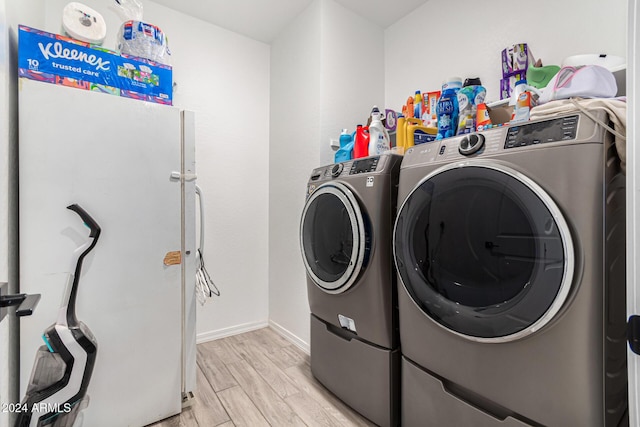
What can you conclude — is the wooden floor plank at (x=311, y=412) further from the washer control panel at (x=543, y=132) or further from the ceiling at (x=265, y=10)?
the ceiling at (x=265, y=10)

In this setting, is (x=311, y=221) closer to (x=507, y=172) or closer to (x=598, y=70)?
(x=507, y=172)

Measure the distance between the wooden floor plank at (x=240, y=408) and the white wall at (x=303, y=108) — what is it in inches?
24.3

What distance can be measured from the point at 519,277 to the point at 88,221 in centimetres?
159

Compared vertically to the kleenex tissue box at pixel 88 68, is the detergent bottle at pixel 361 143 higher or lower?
lower

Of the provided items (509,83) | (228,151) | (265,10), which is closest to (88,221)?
(228,151)

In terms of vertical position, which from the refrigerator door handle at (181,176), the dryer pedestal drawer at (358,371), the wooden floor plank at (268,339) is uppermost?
the refrigerator door handle at (181,176)

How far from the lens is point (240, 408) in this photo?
1489 millimetres

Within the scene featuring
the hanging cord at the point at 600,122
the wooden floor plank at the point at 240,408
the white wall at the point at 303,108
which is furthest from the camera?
the white wall at the point at 303,108

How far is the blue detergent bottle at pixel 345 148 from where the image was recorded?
1834 mm

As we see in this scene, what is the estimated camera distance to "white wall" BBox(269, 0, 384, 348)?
201 cm

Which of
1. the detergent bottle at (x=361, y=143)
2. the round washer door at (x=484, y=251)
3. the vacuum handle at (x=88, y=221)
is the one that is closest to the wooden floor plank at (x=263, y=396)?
the round washer door at (x=484, y=251)

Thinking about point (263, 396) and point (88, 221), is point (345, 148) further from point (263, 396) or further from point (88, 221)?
point (263, 396)

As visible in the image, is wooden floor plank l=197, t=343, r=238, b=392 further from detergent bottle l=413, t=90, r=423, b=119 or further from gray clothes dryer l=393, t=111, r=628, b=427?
detergent bottle l=413, t=90, r=423, b=119

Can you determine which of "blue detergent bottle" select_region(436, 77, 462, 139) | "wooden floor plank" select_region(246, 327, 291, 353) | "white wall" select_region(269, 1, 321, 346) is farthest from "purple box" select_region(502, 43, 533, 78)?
"wooden floor plank" select_region(246, 327, 291, 353)
